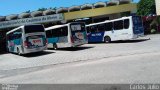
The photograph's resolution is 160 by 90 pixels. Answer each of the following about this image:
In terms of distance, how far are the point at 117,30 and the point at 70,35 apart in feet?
18.2

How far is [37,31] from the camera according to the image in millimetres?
25078

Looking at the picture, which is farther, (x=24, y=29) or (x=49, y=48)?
(x=49, y=48)

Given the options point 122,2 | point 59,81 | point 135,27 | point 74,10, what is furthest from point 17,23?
point 59,81

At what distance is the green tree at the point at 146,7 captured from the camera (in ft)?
277

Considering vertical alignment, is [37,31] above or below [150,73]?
above

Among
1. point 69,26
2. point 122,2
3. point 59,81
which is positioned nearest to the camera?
point 59,81

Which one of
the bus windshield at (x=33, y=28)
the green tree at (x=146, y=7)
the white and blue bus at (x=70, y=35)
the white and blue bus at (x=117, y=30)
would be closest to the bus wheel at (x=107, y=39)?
the white and blue bus at (x=117, y=30)

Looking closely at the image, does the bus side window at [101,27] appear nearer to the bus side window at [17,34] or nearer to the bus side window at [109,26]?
the bus side window at [109,26]

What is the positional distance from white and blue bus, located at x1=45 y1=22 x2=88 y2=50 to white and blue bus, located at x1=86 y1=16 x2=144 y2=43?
12.5 feet

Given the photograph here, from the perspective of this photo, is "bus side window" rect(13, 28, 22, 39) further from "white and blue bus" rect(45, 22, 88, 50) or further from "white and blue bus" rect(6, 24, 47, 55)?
"white and blue bus" rect(45, 22, 88, 50)

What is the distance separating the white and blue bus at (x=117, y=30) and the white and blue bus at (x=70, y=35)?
12.5 feet

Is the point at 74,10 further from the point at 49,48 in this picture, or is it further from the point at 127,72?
the point at 127,72

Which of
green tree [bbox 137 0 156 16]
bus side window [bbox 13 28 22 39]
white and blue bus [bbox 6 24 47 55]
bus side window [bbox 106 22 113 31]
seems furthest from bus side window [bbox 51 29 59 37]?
green tree [bbox 137 0 156 16]

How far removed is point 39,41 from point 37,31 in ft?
2.84
